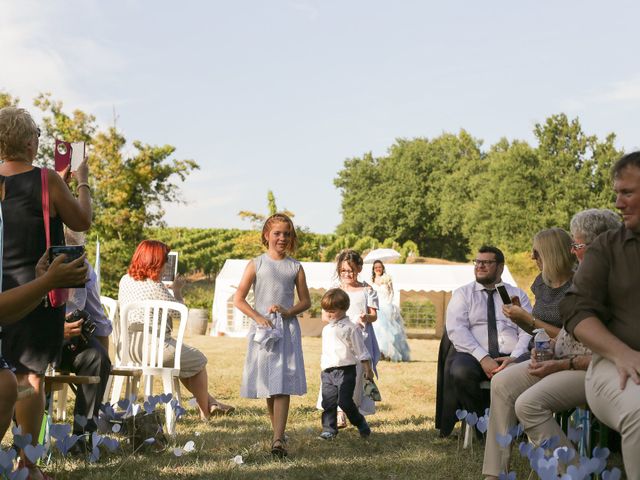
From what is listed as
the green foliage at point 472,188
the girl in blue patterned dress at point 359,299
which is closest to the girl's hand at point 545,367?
the girl in blue patterned dress at point 359,299

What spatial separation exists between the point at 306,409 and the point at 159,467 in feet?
11.2

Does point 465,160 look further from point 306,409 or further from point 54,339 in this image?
point 54,339

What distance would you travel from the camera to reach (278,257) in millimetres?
6090

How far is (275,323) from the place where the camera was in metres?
5.91

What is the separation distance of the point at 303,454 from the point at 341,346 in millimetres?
1270

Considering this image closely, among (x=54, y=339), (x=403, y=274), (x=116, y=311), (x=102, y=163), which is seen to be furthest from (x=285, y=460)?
(x=102, y=163)

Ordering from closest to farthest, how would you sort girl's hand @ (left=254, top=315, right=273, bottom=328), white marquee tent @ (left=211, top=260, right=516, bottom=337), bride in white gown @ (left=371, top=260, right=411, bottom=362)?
girl's hand @ (left=254, top=315, right=273, bottom=328), bride in white gown @ (left=371, top=260, right=411, bottom=362), white marquee tent @ (left=211, top=260, right=516, bottom=337)

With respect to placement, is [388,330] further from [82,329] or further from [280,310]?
[82,329]

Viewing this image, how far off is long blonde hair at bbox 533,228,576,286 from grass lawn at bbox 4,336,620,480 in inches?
48.3

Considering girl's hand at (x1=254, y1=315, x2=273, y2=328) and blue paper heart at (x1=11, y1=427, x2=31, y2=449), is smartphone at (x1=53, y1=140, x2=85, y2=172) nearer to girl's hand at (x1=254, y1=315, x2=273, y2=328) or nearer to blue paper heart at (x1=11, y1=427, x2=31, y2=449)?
blue paper heart at (x1=11, y1=427, x2=31, y2=449)

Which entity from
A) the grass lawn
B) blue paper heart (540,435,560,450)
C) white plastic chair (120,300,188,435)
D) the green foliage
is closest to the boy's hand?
the grass lawn

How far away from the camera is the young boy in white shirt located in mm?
6688

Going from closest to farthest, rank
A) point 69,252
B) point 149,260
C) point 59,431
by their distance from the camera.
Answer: point 69,252, point 59,431, point 149,260

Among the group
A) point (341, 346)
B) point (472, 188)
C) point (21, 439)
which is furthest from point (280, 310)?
point (472, 188)
